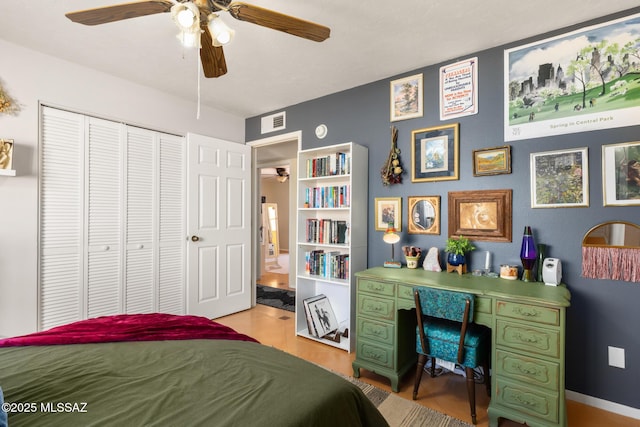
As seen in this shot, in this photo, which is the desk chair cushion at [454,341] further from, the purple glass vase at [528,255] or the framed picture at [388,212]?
the framed picture at [388,212]

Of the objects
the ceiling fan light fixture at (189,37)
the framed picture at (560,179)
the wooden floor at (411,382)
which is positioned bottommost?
the wooden floor at (411,382)

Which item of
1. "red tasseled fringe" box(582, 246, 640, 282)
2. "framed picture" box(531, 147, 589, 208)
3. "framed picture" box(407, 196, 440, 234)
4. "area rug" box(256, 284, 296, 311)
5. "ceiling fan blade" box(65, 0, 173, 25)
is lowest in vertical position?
"area rug" box(256, 284, 296, 311)

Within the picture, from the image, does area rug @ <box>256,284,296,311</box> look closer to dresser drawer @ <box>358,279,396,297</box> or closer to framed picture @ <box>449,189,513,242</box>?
dresser drawer @ <box>358,279,396,297</box>

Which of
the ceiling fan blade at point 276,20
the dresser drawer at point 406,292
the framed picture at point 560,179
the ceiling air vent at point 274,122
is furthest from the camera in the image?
the ceiling air vent at point 274,122

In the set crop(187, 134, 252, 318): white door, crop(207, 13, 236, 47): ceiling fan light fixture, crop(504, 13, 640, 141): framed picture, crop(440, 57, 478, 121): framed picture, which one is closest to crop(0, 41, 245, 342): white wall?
crop(187, 134, 252, 318): white door

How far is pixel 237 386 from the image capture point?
3.34 feet

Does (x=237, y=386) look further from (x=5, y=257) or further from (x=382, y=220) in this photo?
(x=5, y=257)

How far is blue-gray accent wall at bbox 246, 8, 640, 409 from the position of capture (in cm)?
192

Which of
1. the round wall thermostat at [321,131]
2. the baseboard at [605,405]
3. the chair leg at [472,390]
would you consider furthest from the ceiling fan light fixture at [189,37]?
the baseboard at [605,405]

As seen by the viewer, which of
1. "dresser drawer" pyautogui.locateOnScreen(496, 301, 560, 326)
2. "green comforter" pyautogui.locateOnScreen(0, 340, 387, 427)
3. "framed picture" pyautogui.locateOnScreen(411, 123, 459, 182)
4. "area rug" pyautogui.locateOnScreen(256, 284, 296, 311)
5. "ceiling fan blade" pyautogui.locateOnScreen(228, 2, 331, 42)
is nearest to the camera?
"green comforter" pyautogui.locateOnScreen(0, 340, 387, 427)

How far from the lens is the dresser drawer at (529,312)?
1.64 metres

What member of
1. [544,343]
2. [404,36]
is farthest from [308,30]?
[544,343]

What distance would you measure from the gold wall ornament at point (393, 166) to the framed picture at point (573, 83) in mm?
860

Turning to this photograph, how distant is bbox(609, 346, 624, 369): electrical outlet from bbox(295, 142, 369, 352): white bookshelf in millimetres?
1814
